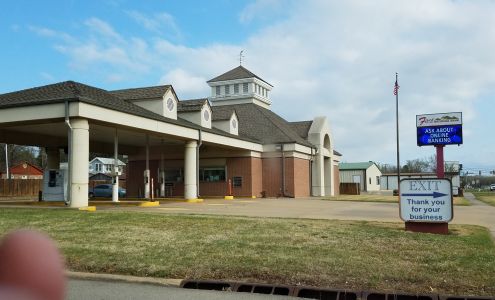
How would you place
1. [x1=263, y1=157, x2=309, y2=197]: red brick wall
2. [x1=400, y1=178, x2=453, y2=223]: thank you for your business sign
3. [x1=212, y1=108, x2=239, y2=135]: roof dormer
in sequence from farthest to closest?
[x1=263, y1=157, x2=309, y2=197]: red brick wall < [x1=212, y1=108, x2=239, y2=135]: roof dormer < [x1=400, y1=178, x2=453, y2=223]: thank you for your business sign

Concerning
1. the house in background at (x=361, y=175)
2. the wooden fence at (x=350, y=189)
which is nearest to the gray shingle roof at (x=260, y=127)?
the wooden fence at (x=350, y=189)

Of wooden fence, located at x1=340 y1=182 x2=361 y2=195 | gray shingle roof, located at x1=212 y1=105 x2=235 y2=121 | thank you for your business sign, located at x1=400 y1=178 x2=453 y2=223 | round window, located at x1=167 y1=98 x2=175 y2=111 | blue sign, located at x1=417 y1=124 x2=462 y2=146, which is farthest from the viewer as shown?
wooden fence, located at x1=340 y1=182 x2=361 y2=195

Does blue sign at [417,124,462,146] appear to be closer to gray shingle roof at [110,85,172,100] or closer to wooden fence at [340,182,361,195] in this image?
gray shingle roof at [110,85,172,100]

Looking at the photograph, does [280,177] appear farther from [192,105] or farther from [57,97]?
[57,97]

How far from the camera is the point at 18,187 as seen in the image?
167 feet

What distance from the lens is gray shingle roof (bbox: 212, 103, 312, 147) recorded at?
3916cm

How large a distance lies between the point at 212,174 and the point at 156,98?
11.8 m

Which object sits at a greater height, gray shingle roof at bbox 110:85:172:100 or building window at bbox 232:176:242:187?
gray shingle roof at bbox 110:85:172:100

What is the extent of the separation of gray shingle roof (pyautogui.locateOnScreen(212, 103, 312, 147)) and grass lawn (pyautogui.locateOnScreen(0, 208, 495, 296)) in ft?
83.9

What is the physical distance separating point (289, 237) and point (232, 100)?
118 feet

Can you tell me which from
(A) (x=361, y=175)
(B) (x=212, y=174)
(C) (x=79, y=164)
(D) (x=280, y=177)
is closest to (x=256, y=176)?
(D) (x=280, y=177)

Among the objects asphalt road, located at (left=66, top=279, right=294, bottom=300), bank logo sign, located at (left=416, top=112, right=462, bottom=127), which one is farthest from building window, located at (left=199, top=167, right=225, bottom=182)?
asphalt road, located at (left=66, top=279, right=294, bottom=300)

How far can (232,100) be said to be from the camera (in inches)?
1832

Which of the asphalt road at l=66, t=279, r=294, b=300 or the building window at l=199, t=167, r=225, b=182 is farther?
the building window at l=199, t=167, r=225, b=182
